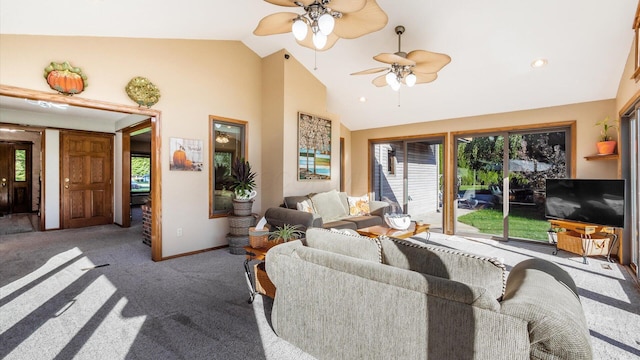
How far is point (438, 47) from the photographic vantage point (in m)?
4.31

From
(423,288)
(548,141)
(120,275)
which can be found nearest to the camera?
(423,288)

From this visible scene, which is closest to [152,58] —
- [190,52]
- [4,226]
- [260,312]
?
[190,52]

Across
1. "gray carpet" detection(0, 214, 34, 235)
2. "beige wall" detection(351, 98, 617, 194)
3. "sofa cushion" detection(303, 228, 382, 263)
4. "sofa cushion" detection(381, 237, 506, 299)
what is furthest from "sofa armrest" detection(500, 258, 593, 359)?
"gray carpet" detection(0, 214, 34, 235)

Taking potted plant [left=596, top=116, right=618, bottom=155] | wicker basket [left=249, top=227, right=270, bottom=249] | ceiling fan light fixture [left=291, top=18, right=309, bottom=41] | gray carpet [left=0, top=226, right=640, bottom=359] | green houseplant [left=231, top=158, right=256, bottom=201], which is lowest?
gray carpet [left=0, top=226, right=640, bottom=359]

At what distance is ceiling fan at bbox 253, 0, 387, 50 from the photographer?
7.99ft

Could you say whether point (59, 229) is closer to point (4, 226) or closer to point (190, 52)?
point (4, 226)

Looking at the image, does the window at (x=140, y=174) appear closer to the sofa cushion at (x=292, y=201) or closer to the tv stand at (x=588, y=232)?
the sofa cushion at (x=292, y=201)

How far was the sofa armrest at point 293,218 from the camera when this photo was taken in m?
4.23

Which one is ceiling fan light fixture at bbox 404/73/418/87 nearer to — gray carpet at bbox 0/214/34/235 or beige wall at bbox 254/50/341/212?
beige wall at bbox 254/50/341/212

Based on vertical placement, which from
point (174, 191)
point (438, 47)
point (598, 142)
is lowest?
point (174, 191)

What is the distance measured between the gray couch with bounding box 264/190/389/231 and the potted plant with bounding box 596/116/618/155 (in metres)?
3.26

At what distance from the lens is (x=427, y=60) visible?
134 inches

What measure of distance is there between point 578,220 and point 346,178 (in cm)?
464

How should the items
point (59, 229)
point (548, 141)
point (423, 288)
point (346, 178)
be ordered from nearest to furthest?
point (423, 288) < point (548, 141) < point (59, 229) < point (346, 178)
